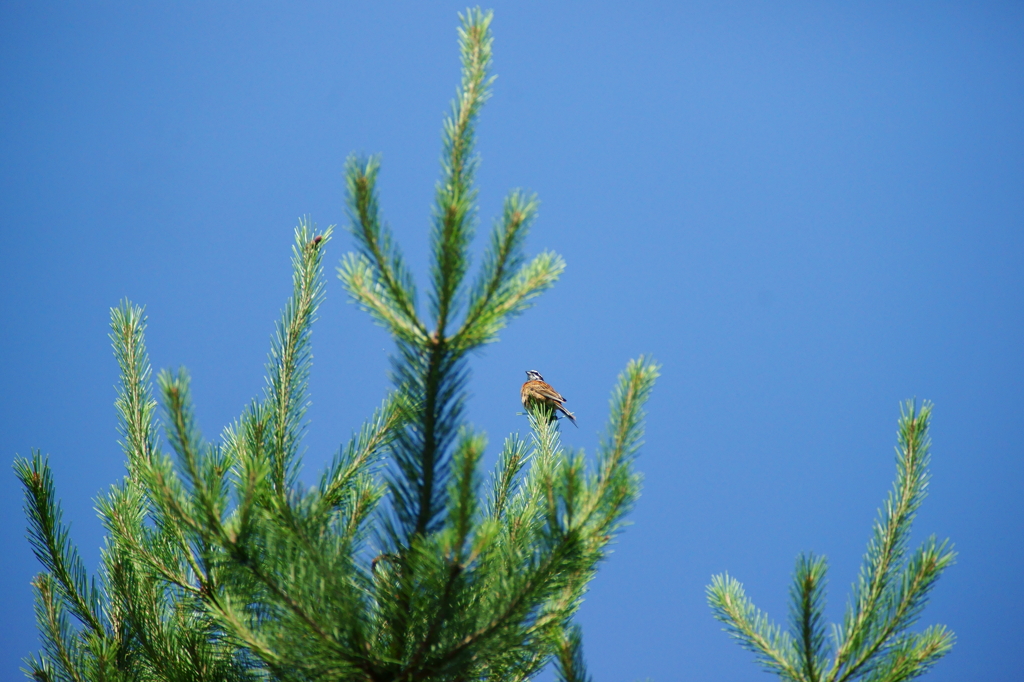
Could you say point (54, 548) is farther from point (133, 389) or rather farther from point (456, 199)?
point (456, 199)

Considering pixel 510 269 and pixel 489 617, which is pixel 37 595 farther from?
pixel 510 269

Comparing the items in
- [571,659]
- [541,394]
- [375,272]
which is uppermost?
[541,394]

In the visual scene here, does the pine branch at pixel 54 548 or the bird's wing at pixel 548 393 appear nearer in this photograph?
the pine branch at pixel 54 548

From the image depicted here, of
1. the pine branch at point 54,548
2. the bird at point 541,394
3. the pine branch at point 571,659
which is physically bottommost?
the pine branch at point 571,659

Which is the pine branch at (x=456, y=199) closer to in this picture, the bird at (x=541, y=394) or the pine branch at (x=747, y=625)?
the pine branch at (x=747, y=625)

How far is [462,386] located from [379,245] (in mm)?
374

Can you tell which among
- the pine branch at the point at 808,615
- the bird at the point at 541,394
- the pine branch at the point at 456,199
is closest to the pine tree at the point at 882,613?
the pine branch at the point at 808,615

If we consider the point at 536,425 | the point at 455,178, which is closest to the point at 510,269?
the point at 455,178

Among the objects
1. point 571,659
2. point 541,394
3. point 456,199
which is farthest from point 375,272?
point 541,394

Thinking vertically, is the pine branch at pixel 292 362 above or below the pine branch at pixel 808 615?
above

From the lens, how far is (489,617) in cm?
175

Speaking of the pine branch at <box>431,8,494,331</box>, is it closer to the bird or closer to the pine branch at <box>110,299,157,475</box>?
the pine branch at <box>110,299,157,475</box>

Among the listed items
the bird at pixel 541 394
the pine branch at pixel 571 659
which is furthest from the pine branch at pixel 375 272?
the bird at pixel 541 394

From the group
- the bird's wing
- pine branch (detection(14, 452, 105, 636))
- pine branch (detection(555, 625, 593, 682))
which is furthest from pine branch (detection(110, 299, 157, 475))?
the bird's wing
